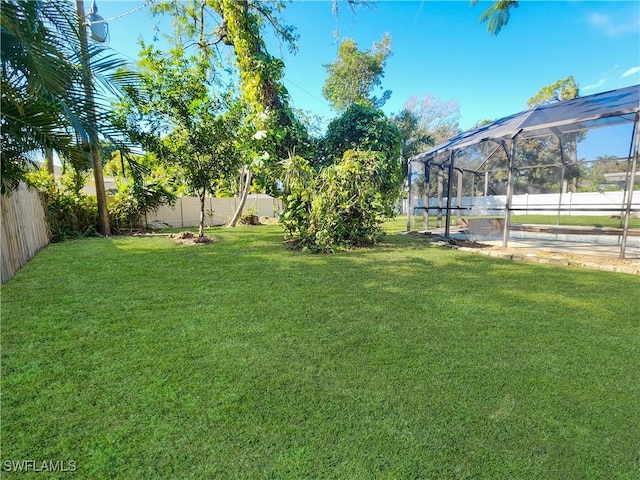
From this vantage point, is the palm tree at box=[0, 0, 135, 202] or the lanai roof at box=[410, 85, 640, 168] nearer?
the palm tree at box=[0, 0, 135, 202]

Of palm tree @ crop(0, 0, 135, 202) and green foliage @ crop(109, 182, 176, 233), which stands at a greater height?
palm tree @ crop(0, 0, 135, 202)

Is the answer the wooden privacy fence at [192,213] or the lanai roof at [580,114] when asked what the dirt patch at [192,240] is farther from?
the lanai roof at [580,114]

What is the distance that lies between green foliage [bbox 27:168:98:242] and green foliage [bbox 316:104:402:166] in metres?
7.04

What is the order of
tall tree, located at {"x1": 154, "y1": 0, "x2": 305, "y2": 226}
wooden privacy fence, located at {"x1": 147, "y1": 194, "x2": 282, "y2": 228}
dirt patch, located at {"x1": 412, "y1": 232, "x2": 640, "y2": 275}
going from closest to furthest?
1. dirt patch, located at {"x1": 412, "y1": 232, "x2": 640, "y2": 275}
2. tall tree, located at {"x1": 154, "y1": 0, "x2": 305, "y2": 226}
3. wooden privacy fence, located at {"x1": 147, "y1": 194, "x2": 282, "y2": 228}

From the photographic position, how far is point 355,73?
783 inches

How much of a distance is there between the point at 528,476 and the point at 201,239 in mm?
7449

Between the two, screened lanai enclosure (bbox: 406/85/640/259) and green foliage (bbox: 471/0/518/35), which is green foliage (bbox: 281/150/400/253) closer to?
screened lanai enclosure (bbox: 406/85/640/259)

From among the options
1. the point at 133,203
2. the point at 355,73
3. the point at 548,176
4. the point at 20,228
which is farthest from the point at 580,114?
the point at 355,73

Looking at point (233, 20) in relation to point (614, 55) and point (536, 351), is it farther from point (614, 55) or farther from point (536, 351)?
point (614, 55)

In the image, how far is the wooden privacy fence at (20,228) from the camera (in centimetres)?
398

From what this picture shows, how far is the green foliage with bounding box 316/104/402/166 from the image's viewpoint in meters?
7.25

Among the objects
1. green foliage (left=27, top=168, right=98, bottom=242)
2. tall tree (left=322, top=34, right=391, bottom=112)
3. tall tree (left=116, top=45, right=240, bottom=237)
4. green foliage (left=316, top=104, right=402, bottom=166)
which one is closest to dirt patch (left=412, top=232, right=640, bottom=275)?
green foliage (left=316, top=104, right=402, bottom=166)

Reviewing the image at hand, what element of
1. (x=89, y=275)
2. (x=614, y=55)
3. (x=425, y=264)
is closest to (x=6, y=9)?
(x=89, y=275)

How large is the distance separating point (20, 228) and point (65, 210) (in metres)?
4.32
